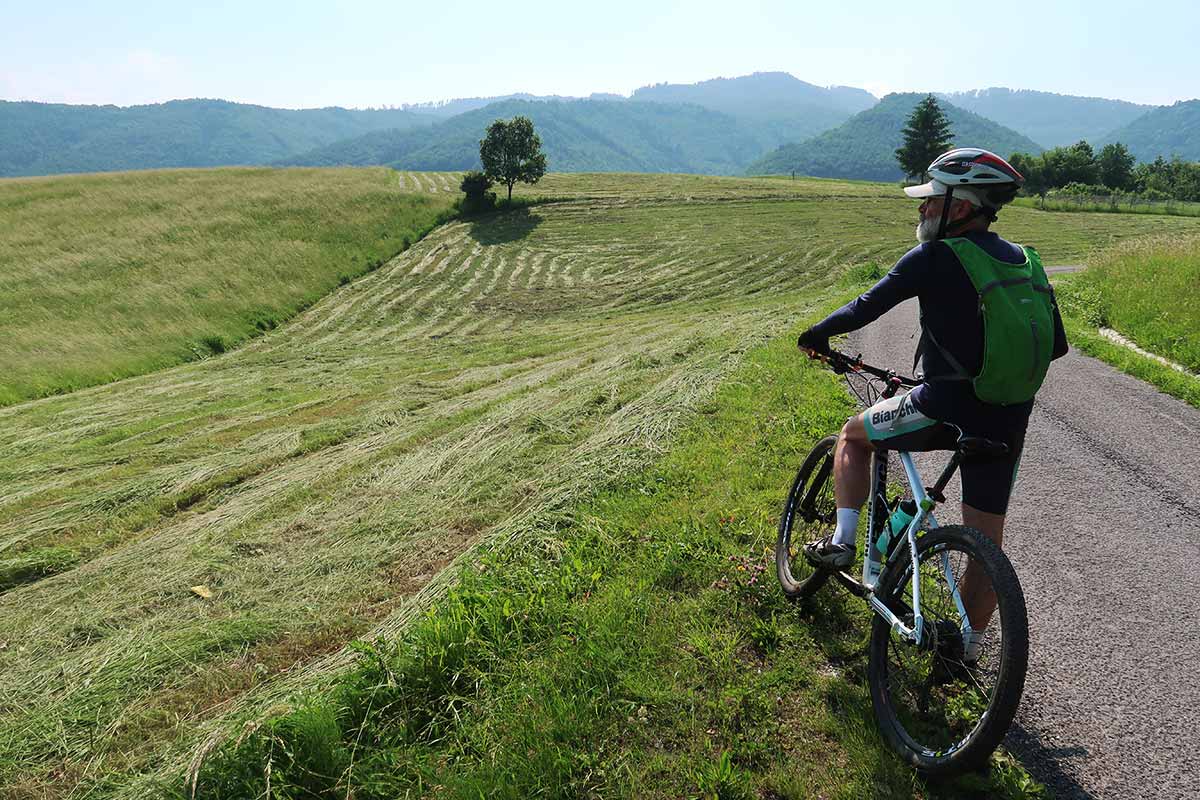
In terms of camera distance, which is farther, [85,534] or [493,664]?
[85,534]

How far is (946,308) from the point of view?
10.9 ft

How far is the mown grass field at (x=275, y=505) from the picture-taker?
4305 mm

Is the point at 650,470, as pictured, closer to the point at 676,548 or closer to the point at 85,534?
the point at 676,548

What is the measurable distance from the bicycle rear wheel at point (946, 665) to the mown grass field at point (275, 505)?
287 millimetres

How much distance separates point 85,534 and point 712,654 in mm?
7826

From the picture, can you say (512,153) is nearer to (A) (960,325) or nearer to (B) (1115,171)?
(A) (960,325)

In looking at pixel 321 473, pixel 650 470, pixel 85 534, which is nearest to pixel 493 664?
pixel 650 470

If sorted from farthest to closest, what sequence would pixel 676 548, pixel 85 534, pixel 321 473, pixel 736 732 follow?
pixel 321 473 → pixel 85 534 → pixel 676 548 → pixel 736 732

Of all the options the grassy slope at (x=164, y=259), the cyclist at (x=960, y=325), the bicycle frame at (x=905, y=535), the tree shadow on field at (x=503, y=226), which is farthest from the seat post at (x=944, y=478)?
the tree shadow on field at (x=503, y=226)

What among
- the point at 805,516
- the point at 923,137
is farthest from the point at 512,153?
the point at 923,137

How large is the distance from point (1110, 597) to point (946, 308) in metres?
3.05

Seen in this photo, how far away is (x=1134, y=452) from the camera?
7293 millimetres

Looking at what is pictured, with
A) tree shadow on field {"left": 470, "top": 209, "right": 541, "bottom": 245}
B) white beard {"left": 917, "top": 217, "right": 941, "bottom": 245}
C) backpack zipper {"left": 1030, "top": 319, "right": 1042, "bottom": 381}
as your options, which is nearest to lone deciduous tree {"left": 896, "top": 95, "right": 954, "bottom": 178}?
tree shadow on field {"left": 470, "top": 209, "right": 541, "bottom": 245}

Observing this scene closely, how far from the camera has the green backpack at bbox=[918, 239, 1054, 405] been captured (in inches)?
122
